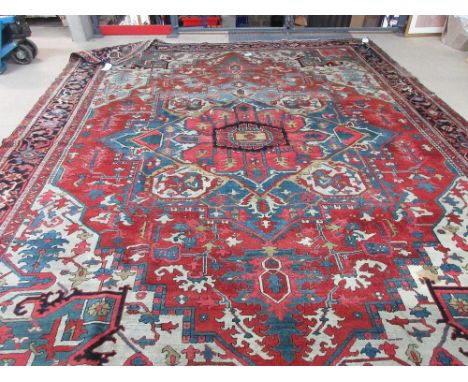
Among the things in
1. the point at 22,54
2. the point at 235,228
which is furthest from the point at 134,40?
the point at 235,228

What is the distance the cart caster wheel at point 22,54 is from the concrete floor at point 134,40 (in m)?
0.07

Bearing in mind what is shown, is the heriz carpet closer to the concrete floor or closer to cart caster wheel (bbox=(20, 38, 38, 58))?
the concrete floor

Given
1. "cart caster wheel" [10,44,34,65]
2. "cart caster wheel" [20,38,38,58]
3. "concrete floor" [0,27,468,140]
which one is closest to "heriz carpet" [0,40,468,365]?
"concrete floor" [0,27,468,140]

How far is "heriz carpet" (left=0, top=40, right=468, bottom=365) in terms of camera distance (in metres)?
1.52

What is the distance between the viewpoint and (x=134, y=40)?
4.75 m

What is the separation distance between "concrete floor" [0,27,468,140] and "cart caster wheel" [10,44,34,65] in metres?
0.07

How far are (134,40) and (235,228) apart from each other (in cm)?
373

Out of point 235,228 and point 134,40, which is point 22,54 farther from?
point 235,228

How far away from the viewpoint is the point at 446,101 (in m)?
3.28

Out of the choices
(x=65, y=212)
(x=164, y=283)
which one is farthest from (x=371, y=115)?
(x=65, y=212)
